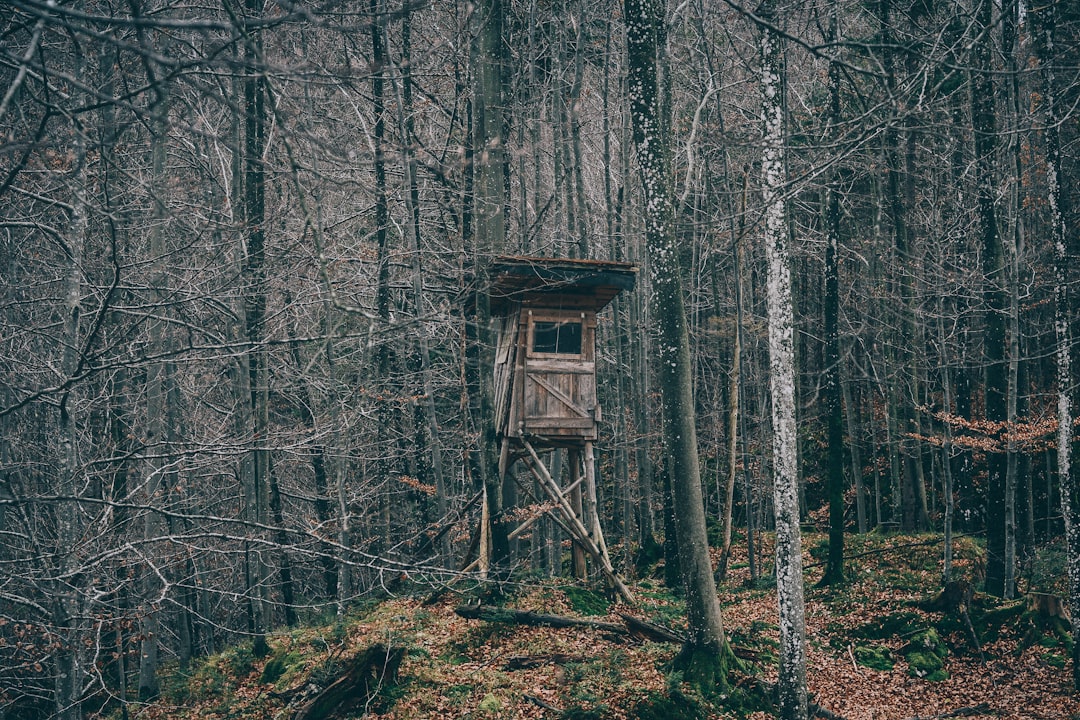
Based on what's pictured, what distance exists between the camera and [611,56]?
19578 mm

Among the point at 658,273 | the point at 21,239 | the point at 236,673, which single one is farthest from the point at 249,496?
the point at 658,273

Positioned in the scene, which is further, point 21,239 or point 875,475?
point 875,475

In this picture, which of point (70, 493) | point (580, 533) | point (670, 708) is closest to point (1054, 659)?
point (670, 708)

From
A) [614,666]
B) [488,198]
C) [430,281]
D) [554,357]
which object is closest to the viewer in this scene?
[614,666]

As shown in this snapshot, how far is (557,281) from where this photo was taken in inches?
463

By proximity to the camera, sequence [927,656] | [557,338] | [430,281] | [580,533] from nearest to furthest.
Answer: [927,656] → [580,533] → [557,338] → [430,281]

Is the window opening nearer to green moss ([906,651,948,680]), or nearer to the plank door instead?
the plank door

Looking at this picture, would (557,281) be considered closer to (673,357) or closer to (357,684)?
(673,357)

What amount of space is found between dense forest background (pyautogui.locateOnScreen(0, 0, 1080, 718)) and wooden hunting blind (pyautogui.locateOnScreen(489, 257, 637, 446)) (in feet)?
2.71

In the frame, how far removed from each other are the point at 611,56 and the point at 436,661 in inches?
638

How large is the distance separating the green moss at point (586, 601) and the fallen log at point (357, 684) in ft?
11.6

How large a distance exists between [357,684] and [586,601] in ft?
14.1

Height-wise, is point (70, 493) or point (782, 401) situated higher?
point (782, 401)

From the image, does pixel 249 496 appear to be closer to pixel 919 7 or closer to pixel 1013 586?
pixel 1013 586
